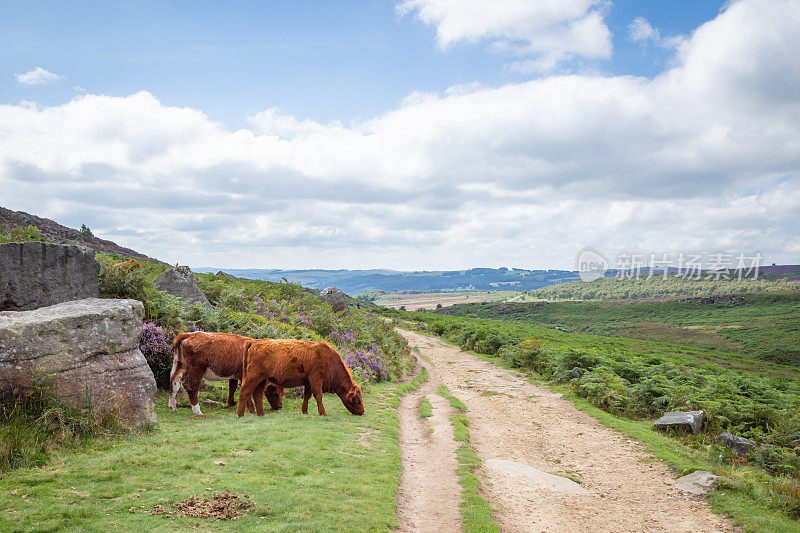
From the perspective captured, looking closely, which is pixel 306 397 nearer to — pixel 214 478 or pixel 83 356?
pixel 214 478

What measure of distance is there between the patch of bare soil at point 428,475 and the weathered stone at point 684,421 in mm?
7436

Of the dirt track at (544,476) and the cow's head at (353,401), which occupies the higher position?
the cow's head at (353,401)

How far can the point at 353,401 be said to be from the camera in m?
14.2

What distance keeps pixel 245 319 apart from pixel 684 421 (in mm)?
16261

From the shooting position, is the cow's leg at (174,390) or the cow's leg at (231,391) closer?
the cow's leg at (174,390)

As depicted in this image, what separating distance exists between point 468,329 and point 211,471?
129ft

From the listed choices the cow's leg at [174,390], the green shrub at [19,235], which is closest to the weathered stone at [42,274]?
the green shrub at [19,235]

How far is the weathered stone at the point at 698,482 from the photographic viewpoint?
10055mm

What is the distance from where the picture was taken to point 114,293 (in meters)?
13.4

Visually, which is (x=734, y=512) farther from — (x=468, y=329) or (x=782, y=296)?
(x=782, y=296)

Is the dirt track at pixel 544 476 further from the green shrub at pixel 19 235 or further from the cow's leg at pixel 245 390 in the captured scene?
the green shrub at pixel 19 235

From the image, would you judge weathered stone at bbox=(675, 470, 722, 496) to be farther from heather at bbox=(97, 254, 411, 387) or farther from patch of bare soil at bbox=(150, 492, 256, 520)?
heather at bbox=(97, 254, 411, 387)

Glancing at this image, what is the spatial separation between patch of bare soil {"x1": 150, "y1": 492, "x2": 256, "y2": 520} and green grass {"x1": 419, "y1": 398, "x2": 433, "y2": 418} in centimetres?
1032

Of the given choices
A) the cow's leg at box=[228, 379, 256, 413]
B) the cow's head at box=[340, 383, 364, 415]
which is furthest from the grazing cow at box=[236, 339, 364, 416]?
the cow's leg at box=[228, 379, 256, 413]
